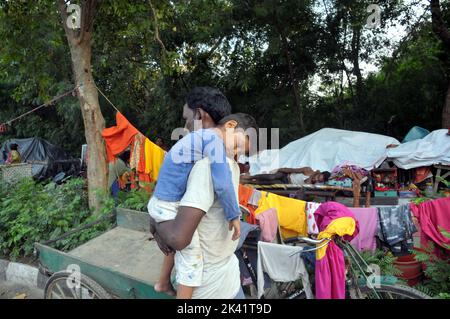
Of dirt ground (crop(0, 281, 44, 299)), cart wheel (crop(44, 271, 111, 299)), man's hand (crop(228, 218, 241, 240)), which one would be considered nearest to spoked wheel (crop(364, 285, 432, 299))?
man's hand (crop(228, 218, 241, 240))

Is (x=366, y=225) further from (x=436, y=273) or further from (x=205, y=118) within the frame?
(x=205, y=118)

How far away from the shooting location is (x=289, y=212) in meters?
4.18

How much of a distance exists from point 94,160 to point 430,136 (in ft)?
22.5

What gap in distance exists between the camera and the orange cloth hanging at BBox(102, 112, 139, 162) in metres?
5.15

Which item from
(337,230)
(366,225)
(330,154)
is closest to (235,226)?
(337,230)

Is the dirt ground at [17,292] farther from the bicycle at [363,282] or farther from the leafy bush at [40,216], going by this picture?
the bicycle at [363,282]

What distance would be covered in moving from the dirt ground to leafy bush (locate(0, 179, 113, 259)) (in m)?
0.54

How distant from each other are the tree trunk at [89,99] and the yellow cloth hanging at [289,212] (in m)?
2.58

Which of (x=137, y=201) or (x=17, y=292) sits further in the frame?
(x=137, y=201)

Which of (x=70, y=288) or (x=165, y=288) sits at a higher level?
(x=165, y=288)

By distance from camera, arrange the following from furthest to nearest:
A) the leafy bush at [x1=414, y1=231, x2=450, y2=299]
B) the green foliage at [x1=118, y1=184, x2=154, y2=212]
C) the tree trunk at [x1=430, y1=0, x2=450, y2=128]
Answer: the tree trunk at [x1=430, y1=0, x2=450, y2=128] < the green foliage at [x1=118, y1=184, x2=154, y2=212] < the leafy bush at [x1=414, y1=231, x2=450, y2=299]

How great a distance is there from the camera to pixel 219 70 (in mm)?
12289

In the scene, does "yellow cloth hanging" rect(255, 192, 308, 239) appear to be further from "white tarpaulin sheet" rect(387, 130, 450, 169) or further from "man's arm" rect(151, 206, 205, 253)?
"white tarpaulin sheet" rect(387, 130, 450, 169)

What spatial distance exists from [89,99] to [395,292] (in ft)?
14.9
